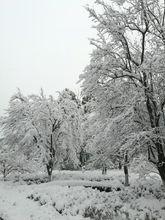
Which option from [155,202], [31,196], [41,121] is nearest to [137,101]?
[155,202]

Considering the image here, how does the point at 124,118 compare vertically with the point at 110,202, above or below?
above

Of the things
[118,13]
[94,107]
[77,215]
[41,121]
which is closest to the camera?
[77,215]

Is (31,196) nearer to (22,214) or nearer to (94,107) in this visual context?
(22,214)

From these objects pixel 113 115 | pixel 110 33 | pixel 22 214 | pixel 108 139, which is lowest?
pixel 22 214

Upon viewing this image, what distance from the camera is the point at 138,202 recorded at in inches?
545

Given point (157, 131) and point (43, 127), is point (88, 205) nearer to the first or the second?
point (157, 131)

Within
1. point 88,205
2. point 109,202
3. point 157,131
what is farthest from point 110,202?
point 157,131

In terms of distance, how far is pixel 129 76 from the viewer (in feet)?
50.1

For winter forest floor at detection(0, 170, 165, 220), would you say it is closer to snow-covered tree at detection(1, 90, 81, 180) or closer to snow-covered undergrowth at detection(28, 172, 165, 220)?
snow-covered undergrowth at detection(28, 172, 165, 220)

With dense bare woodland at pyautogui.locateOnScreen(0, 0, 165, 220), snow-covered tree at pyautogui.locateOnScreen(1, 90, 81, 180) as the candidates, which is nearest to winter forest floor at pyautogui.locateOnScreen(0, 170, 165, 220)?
dense bare woodland at pyautogui.locateOnScreen(0, 0, 165, 220)

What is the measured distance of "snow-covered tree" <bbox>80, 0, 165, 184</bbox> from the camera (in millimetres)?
14148

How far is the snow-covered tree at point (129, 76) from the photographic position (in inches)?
557

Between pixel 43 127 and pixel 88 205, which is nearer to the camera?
pixel 88 205

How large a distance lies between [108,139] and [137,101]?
2522 millimetres
